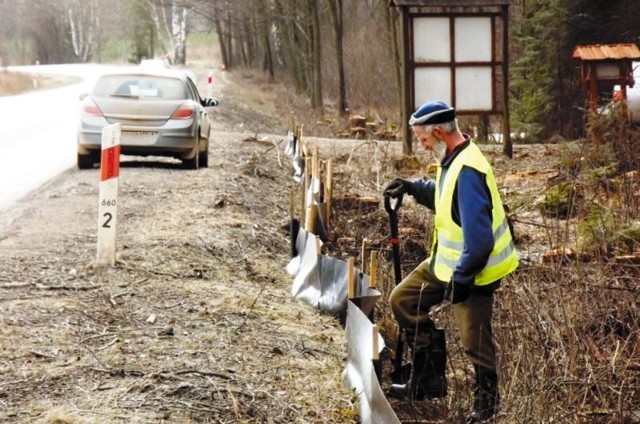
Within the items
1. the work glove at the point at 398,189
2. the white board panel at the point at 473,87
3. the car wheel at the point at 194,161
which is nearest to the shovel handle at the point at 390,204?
the work glove at the point at 398,189

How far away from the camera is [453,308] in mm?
6828

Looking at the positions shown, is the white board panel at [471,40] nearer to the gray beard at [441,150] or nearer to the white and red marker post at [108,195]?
the white and red marker post at [108,195]

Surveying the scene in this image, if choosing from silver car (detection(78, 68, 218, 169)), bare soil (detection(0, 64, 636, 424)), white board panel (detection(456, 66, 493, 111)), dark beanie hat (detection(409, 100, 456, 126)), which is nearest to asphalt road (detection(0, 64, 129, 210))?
silver car (detection(78, 68, 218, 169))

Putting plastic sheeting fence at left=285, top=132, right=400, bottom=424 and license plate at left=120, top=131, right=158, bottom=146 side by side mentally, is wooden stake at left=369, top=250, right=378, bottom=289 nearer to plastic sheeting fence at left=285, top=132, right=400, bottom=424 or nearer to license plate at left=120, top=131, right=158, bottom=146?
plastic sheeting fence at left=285, top=132, right=400, bottom=424

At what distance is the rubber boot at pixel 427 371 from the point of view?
7062 millimetres

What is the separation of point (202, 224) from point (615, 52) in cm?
1233

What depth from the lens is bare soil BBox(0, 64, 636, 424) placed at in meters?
6.50

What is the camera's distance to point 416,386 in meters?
7.05

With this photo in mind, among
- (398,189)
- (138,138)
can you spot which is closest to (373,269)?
(398,189)

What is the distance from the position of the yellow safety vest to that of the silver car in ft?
36.9

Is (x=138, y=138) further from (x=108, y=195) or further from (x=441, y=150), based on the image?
(x=441, y=150)

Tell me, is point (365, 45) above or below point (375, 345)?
above

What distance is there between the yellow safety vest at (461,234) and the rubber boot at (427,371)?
19.3 inches

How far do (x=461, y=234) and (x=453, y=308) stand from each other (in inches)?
17.6
